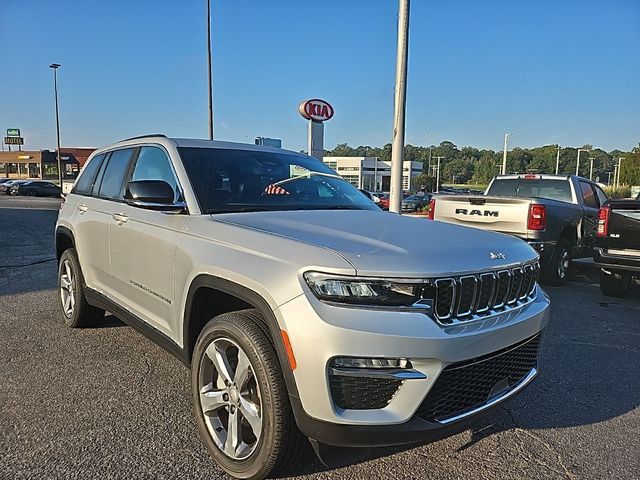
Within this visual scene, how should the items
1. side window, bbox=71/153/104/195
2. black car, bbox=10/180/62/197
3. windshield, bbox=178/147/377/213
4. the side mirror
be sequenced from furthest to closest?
black car, bbox=10/180/62/197 → side window, bbox=71/153/104/195 → windshield, bbox=178/147/377/213 → the side mirror

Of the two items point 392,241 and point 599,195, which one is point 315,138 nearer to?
point 599,195

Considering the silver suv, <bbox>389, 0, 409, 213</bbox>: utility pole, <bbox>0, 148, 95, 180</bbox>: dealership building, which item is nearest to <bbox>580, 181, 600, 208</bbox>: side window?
<bbox>389, 0, 409, 213</bbox>: utility pole

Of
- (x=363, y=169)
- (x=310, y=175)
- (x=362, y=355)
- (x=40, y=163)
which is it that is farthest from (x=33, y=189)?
(x=362, y=355)

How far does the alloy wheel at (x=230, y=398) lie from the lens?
8.14 feet

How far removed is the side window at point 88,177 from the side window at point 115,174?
0.30 metres

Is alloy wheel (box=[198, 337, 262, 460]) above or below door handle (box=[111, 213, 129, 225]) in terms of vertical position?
below

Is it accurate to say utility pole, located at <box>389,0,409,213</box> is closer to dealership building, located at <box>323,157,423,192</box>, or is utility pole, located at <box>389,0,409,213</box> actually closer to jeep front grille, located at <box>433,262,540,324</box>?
jeep front grille, located at <box>433,262,540,324</box>

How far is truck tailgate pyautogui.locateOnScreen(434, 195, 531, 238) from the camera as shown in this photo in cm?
776

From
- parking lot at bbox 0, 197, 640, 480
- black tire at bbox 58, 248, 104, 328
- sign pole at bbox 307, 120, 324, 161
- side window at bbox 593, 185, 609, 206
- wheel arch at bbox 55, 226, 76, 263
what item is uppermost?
sign pole at bbox 307, 120, 324, 161

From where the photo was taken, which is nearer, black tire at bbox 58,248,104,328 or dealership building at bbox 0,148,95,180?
black tire at bbox 58,248,104,328

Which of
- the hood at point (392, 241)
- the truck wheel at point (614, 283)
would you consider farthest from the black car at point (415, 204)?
the hood at point (392, 241)

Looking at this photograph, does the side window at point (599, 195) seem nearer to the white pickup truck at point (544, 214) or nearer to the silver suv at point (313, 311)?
the white pickup truck at point (544, 214)

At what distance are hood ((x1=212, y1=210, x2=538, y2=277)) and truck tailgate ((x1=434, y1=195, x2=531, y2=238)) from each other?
4978 mm

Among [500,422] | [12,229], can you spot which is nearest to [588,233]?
[500,422]
